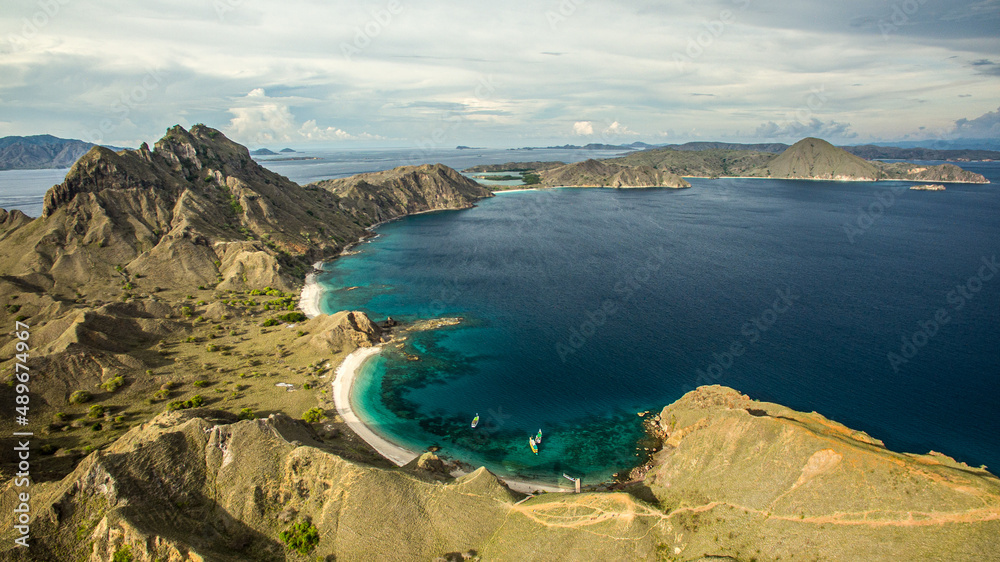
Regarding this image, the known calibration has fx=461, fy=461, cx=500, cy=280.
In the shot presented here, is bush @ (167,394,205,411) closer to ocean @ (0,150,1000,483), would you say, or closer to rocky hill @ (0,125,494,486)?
rocky hill @ (0,125,494,486)

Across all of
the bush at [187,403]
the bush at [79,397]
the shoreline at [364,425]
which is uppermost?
the bush at [79,397]

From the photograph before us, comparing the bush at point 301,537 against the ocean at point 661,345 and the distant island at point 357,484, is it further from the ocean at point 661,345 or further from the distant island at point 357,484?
the ocean at point 661,345

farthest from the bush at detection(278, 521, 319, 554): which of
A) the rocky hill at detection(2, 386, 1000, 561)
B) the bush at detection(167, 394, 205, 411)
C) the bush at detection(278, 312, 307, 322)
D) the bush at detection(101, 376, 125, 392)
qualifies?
the bush at detection(278, 312, 307, 322)

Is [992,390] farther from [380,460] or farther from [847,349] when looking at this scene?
[380,460]

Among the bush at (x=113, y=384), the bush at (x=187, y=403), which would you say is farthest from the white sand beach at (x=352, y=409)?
the bush at (x=113, y=384)

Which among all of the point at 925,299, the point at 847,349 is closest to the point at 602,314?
the point at 847,349

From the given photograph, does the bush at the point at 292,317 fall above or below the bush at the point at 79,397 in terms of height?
above

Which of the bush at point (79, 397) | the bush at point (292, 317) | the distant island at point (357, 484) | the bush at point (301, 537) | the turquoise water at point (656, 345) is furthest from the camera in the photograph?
the bush at point (292, 317)
